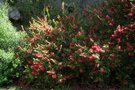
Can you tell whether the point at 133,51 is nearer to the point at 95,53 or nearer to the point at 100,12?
the point at 95,53

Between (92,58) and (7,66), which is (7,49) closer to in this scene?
(7,66)

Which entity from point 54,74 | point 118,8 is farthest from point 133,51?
point 54,74

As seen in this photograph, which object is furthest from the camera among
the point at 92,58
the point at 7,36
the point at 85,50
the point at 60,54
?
the point at 7,36

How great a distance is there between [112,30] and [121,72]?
97cm

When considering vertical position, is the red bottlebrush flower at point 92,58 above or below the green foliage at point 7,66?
above

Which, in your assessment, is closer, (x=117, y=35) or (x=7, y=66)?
(x=117, y=35)

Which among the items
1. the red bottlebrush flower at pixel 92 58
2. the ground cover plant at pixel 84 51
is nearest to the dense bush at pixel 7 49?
the ground cover plant at pixel 84 51

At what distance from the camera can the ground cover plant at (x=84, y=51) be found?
6.45m

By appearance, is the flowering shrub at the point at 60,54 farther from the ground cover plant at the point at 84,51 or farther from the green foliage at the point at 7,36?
the green foliage at the point at 7,36

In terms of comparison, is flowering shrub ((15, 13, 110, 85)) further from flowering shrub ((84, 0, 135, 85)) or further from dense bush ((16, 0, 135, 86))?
flowering shrub ((84, 0, 135, 85))

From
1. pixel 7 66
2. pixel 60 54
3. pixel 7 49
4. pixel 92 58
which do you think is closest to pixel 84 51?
pixel 92 58

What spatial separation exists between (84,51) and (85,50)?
3cm

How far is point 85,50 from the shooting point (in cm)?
648

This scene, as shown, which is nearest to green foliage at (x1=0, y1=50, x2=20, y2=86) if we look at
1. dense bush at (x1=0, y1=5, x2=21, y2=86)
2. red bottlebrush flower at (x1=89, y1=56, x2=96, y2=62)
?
dense bush at (x1=0, y1=5, x2=21, y2=86)
